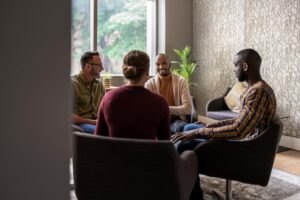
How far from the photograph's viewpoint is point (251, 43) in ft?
15.5

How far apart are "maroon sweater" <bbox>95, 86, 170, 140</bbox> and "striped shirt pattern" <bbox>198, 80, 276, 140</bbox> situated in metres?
0.45

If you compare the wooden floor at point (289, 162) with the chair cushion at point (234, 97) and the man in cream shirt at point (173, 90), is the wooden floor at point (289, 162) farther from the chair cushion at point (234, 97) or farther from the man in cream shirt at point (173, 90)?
the man in cream shirt at point (173, 90)

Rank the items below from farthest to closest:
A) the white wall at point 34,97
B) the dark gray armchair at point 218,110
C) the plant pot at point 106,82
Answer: the plant pot at point 106,82 → the dark gray armchair at point 218,110 → the white wall at point 34,97

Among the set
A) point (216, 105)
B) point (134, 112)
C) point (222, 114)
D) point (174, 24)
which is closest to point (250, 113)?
point (134, 112)

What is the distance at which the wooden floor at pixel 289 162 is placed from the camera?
3.30 metres

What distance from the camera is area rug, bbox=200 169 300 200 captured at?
2.52 metres

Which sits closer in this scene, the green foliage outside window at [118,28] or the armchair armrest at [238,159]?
the armchair armrest at [238,159]

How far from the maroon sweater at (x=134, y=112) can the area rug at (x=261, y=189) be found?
115 cm

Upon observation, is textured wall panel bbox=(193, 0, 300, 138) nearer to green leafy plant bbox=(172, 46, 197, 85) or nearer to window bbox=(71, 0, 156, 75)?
green leafy plant bbox=(172, 46, 197, 85)

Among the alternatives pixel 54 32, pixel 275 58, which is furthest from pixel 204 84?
pixel 54 32

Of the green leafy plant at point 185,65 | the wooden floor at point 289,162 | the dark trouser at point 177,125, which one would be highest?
the green leafy plant at point 185,65

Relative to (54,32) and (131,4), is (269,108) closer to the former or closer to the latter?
(54,32)

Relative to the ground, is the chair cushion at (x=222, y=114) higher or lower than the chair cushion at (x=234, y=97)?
lower

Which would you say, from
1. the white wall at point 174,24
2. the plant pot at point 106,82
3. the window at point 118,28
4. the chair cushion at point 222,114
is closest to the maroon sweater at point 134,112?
the chair cushion at point 222,114
